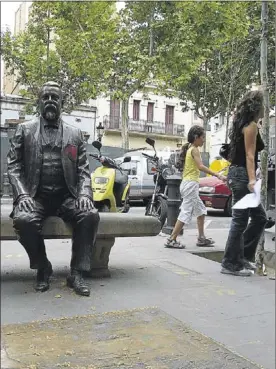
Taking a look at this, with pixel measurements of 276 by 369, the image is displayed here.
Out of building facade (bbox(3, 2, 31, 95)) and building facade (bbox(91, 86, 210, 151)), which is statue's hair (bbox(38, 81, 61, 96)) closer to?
building facade (bbox(91, 86, 210, 151))

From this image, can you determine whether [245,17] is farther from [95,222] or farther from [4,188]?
[4,188]

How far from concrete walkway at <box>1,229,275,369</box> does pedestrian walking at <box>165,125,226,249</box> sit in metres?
0.63

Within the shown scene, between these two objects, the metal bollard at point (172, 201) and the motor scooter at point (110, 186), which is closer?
the motor scooter at point (110, 186)

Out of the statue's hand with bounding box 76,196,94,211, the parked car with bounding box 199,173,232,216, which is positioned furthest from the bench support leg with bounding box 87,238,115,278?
the parked car with bounding box 199,173,232,216

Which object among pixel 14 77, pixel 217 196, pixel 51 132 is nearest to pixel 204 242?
pixel 51 132

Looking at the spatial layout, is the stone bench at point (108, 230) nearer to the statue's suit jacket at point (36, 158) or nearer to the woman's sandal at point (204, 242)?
the statue's suit jacket at point (36, 158)

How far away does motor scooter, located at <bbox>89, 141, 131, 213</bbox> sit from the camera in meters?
6.01

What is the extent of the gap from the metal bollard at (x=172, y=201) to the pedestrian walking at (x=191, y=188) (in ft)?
3.13

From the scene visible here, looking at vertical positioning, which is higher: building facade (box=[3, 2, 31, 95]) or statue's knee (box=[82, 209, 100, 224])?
building facade (box=[3, 2, 31, 95])

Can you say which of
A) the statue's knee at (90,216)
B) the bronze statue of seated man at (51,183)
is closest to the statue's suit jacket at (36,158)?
the bronze statue of seated man at (51,183)

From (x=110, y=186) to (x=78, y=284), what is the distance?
3364 mm

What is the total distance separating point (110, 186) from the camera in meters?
6.27

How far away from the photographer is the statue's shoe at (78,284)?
2930 mm

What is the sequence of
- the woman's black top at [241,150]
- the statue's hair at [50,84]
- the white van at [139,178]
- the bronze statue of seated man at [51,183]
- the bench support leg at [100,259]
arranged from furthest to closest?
1. the white van at [139,178]
2. the woman's black top at [241,150]
3. the bench support leg at [100,259]
4. the bronze statue of seated man at [51,183]
5. the statue's hair at [50,84]
